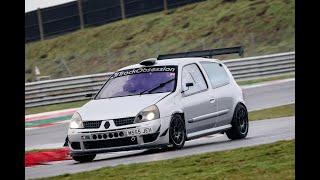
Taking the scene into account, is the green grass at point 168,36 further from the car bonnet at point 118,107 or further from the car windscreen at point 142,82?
the car bonnet at point 118,107

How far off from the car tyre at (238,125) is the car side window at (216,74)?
0.44 metres

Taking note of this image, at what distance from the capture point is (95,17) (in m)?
40.0

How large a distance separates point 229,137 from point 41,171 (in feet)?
9.67

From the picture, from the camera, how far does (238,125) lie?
11.2 meters

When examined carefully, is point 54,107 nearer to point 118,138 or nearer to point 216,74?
point 216,74

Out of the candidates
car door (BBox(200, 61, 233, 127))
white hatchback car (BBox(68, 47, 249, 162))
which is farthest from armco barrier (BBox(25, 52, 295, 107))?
white hatchback car (BBox(68, 47, 249, 162))

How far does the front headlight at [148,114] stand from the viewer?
953 centimetres

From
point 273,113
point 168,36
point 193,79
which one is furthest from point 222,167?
point 168,36

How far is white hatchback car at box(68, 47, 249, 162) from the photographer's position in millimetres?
9531

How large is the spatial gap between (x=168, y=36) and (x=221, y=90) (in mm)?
29494

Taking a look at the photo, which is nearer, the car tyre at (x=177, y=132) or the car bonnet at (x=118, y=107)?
the car bonnet at (x=118, y=107)

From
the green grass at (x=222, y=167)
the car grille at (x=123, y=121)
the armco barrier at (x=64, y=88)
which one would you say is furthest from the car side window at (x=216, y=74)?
the armco barrier at (x=64, y=88)
